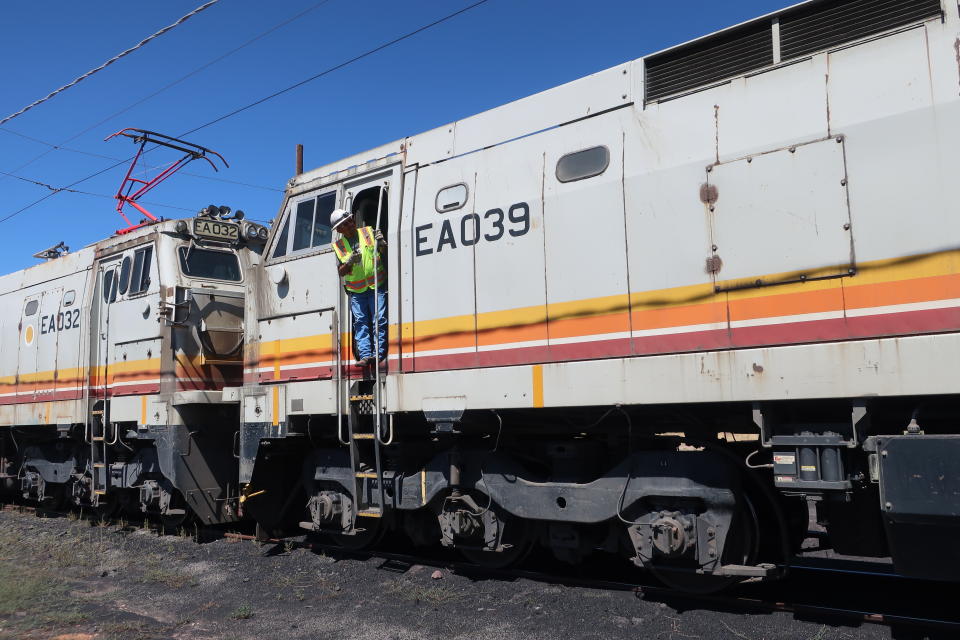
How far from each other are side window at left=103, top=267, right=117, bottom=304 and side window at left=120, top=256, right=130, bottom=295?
26cm

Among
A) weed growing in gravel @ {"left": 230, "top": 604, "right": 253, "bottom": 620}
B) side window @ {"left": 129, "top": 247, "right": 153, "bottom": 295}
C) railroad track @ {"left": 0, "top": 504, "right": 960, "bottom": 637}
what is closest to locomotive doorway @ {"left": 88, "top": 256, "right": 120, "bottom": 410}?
side window @ {"left": 129, "top": 247, "right": 153, "bottom": 295}

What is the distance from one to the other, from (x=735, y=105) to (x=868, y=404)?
218 centimetres

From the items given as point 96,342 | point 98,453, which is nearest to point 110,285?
point 96,342

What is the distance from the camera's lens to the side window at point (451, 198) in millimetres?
6282

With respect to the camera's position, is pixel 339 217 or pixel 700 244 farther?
pixel 339 217

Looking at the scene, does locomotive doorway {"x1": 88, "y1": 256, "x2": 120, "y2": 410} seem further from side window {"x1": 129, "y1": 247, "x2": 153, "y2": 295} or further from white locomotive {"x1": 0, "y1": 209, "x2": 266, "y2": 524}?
side window {"x1": 129, "y1": 247, "x2": 153, "y2": 295}

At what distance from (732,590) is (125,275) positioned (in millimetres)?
8819

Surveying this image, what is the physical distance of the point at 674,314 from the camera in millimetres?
4949

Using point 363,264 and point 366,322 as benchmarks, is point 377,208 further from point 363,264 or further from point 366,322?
point 366,322

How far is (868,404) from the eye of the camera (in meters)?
4.22

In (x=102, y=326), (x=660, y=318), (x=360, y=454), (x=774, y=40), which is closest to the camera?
Result: (x=774, y=40)

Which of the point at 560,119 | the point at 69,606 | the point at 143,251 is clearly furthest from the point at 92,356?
the point at 560,119

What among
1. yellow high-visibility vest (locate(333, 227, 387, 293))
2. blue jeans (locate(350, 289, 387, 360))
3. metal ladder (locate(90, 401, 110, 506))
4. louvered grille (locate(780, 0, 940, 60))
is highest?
louvered grille (locate(780, 0, 940, 60))

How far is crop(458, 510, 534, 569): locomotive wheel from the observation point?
20.7ft
